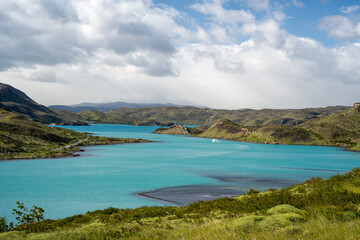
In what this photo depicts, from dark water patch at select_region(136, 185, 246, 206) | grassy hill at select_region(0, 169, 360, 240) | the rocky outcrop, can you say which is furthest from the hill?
grassy hill at select_region(0, 169, 360, 240)

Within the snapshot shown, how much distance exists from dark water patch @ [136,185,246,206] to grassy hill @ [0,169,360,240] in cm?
1577

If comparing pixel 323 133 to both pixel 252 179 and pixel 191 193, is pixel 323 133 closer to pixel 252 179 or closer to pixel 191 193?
pixel 252 179

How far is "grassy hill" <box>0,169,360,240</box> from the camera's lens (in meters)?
9.88

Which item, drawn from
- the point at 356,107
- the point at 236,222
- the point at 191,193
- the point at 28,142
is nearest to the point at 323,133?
→ the point at 356,107

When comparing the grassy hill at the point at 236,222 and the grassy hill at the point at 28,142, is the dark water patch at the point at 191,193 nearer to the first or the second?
the grassy hill at the point at 236,222

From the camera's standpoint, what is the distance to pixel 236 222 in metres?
12.9

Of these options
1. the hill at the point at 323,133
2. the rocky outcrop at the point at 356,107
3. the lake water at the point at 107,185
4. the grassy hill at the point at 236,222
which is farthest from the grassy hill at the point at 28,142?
the rocky outcrop at the point at 356,107

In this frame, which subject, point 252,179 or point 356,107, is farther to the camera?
point 356,107

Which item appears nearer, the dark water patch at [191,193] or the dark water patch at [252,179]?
the dark water patch at [191,193]

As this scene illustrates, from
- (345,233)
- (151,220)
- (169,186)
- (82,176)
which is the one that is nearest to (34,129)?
(82,176)

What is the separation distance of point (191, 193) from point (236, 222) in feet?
97.2

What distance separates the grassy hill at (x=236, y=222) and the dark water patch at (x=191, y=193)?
15771 millimetres

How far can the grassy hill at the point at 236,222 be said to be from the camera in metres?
9.88

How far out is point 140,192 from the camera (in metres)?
44.6
